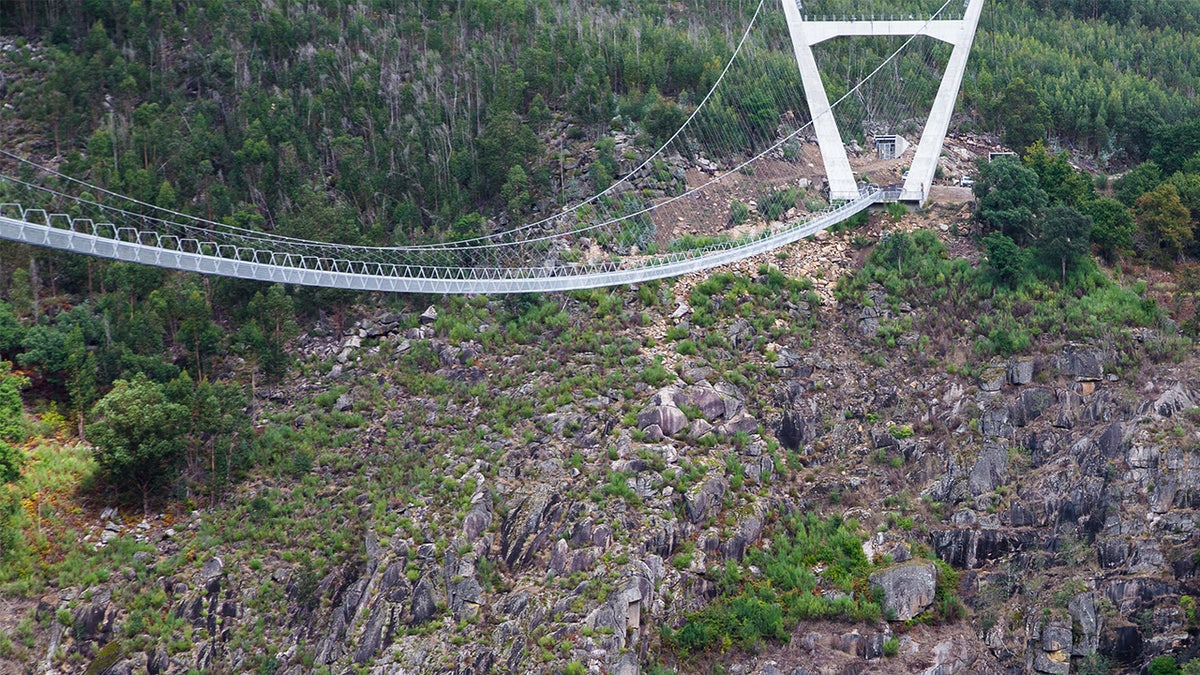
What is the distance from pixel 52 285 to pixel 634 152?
17794mm

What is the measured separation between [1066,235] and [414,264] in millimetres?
18445

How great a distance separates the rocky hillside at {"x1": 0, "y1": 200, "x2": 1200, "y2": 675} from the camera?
42750 millimetres

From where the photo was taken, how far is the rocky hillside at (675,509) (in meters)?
42.8

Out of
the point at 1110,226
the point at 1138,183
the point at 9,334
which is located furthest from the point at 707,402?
the point at 9,334

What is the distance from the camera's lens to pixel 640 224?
53750mm

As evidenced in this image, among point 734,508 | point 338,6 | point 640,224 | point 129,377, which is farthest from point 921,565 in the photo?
point 338,6

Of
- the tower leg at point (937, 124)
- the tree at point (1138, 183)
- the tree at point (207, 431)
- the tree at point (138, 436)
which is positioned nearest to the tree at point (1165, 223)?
the tree at point (1138, 183)

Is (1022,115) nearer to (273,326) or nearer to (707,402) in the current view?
(707,402)

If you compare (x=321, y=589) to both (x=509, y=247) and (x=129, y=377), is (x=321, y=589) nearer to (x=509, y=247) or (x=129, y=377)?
(x=129, y=377)

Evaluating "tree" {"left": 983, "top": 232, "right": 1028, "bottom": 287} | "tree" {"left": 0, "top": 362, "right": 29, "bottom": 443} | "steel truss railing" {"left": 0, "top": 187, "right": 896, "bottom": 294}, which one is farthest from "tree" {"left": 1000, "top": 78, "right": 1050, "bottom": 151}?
"tree" {"left": 0, "top": 362, "right": 29, "bottom": 443}

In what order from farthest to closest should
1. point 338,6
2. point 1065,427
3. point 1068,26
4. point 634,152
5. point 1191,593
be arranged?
1. point 1068,26
2. point 338,6
3. point 634,152
4. point 1065,427
5. point 1191,593

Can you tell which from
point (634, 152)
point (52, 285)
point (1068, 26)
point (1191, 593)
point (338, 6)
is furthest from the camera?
point (1068, 26)

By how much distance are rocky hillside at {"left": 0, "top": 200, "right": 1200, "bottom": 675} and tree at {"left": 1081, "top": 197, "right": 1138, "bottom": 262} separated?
3.78m

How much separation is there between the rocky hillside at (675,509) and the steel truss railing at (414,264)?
33.1 inches
